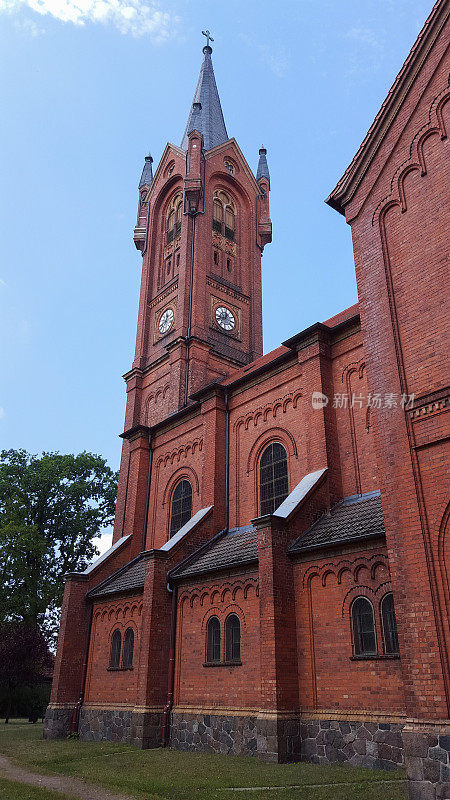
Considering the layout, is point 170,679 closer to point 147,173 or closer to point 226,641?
point 226,641

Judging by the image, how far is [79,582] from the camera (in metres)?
21.6

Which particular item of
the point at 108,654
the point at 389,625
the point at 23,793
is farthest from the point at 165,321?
the point at 23,793

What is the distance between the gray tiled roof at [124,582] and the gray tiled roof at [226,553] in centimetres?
234

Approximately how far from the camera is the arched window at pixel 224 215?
110 ft

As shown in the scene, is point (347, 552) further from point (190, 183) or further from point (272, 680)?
point (190, 183)

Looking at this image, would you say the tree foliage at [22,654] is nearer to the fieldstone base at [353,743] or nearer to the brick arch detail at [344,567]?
the fieldstone base at [353,743]

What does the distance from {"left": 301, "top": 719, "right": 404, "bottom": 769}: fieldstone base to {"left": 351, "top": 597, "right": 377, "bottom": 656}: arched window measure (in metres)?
1.36

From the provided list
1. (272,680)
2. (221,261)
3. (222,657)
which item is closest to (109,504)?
(221,261)

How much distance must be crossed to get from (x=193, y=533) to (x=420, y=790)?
11.8 m

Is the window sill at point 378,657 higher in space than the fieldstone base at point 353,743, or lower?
higher

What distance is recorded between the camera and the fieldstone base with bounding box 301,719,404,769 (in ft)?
34.3

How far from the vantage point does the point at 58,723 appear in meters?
19.4

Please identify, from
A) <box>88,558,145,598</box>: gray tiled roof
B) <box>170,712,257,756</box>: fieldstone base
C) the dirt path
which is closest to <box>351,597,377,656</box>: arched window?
<box>170,712,257,756</box>: fieldstone base

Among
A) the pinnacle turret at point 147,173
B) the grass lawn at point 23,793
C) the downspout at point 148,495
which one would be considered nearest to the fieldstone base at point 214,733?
the grass lawn at point 23,793
